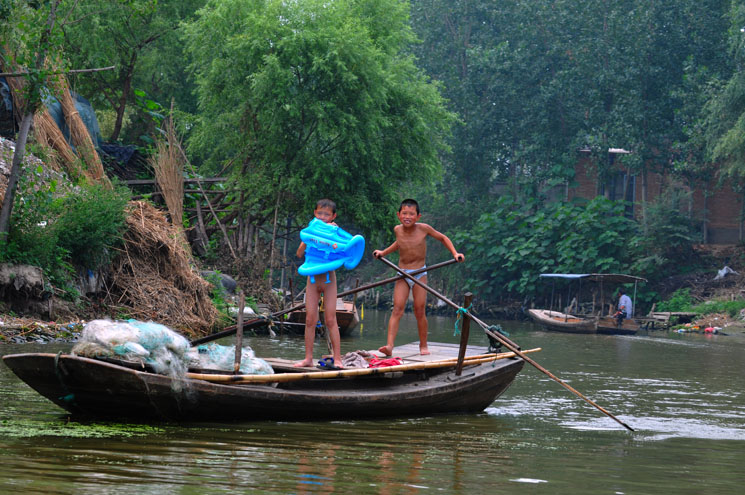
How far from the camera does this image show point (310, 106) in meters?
19.3

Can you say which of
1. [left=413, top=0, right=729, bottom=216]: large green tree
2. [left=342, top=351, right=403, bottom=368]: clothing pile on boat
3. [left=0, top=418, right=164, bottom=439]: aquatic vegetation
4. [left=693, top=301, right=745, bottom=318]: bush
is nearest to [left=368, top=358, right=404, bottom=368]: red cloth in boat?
[left=342, top=351, right=403, bottom=368]: clothing pile on boat

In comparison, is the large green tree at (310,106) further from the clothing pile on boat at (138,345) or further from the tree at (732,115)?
the clothing pile on boat at (138,345)

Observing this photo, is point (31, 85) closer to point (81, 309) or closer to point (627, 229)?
point (81, 309)

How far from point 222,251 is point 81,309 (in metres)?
7.23

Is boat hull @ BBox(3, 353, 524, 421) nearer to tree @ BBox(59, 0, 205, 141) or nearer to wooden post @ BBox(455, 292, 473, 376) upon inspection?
wooden post @ BBox(455, 292, 473, 376)

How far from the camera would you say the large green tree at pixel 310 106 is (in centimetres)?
1931

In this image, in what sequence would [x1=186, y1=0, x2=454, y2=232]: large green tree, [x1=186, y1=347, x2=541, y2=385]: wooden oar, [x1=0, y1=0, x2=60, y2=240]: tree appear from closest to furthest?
[x1=186, y1=347, x2=541, y2=385]: wooden oar, [x1=0, y1=0, x2=60, y2=240]: tree, [x1=186, y1=0, x2=454, y2=232]: large green tree

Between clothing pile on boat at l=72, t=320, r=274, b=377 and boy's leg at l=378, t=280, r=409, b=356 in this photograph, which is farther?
boy's leg at l=378, t=280, r=409, b=356

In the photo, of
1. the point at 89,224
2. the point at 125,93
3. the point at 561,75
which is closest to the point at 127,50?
the point at 125,93

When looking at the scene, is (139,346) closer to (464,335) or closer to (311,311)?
(311,311)

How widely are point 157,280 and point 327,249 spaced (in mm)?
8120

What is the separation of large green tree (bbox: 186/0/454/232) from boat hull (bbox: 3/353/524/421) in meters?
12.5

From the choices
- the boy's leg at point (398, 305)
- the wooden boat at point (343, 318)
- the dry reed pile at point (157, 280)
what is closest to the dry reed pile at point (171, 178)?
the dry reed pile at point (157, 280)

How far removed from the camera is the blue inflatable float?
7145 mm
